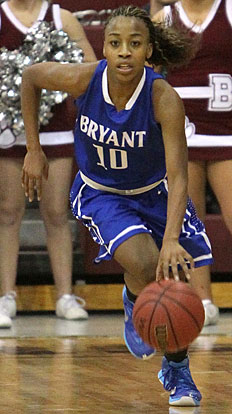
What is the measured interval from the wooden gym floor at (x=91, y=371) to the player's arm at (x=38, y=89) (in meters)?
0.76

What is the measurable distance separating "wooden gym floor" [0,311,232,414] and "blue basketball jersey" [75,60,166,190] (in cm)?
80

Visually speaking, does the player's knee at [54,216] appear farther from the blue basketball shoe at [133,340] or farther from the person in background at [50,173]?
the blue basketball shoe at [133,340]

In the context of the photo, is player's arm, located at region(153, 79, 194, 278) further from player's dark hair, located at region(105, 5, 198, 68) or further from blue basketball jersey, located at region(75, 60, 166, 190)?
player's dark hair, located at region(105, 5, 198, 68)

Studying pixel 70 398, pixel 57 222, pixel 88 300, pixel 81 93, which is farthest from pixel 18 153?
pixel 70 398

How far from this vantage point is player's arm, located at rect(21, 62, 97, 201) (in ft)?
13.1

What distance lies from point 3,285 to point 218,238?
1.32 metres

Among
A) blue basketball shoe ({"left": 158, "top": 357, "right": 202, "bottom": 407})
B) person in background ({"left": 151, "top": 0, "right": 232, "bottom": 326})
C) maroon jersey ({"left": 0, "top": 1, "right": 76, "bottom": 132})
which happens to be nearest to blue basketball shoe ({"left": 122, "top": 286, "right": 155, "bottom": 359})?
blue basketball shoe ({"left": 158, "top": 357, "right": 202, "bottom": 407})

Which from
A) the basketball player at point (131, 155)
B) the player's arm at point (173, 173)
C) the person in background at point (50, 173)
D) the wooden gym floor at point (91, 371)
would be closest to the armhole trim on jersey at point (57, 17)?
the person in background at point (50, 173)

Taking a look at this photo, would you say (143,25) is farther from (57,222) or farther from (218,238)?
(218,238)

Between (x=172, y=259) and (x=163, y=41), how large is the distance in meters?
0.92

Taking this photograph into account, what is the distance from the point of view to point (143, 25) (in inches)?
152

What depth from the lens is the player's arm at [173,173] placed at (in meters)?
3.57

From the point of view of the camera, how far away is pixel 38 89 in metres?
4.12

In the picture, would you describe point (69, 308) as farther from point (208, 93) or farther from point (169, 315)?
point (169, 315)
